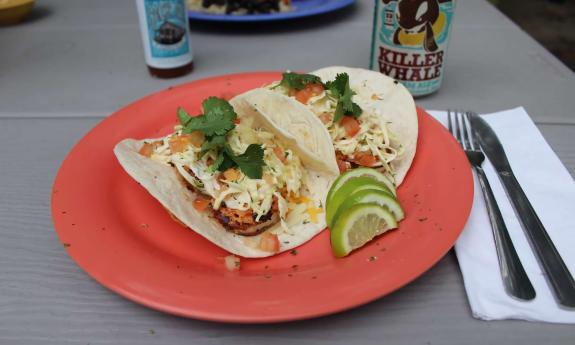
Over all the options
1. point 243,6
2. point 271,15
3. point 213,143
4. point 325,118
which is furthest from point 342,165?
point 243,6

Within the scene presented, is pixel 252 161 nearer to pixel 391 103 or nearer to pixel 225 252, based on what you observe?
pixel 225 252

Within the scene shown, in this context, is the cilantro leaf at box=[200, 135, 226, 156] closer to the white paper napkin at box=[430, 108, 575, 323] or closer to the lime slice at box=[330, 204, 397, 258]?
the lime slice at box=[330, 204, 397, 258]

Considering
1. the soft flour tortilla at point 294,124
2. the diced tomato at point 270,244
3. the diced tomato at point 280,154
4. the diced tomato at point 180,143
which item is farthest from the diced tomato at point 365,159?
the diced tomato at point 180,143

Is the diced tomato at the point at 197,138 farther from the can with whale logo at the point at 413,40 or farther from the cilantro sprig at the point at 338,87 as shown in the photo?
the can with whale logo at the point at 413,40

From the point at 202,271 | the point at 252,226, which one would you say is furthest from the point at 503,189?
the point at 202,271

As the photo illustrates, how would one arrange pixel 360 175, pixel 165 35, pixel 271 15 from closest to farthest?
pixel 360 175
pixel 165 35
pixel 271 15

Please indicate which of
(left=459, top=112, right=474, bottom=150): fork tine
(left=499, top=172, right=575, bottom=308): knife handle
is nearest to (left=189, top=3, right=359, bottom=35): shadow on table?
(left=459, top=112, right=474, bottom=150): fork tine
